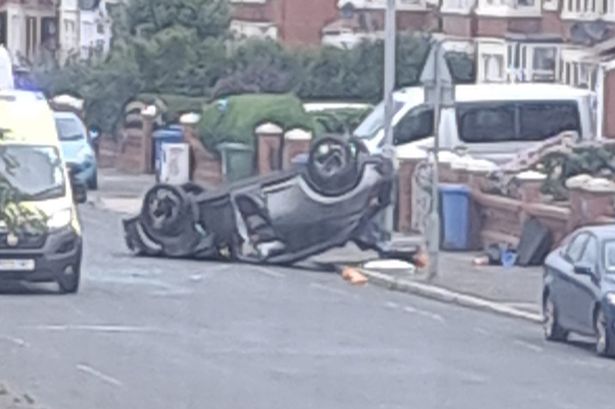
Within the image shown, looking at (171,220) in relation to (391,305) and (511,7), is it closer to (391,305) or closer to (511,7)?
(391,305)

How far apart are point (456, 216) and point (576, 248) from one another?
13.4 m

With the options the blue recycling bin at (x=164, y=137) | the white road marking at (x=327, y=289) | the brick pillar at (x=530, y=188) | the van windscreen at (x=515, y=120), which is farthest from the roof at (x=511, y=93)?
the white road marking at (x=327, y=289)

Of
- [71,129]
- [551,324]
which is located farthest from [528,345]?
[71,129]

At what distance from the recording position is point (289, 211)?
3559 centimetres

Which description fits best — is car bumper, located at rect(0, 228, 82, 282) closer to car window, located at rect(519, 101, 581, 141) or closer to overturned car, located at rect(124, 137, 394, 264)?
overturned car, located at rect(124, 137, 394, 264)

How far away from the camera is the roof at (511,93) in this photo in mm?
45688

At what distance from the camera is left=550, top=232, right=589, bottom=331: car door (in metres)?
25.4

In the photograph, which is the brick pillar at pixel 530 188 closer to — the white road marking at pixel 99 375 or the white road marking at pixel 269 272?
the white road marking at pixel 269 272

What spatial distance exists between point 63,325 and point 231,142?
90.2 feet

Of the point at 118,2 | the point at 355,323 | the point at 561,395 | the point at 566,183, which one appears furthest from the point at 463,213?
the point at 118,2

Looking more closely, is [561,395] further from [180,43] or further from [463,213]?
[180,43]

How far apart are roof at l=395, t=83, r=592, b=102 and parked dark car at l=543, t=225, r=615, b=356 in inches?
755

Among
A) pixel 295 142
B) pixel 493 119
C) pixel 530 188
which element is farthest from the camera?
pixel 295 142

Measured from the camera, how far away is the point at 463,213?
39375mm
